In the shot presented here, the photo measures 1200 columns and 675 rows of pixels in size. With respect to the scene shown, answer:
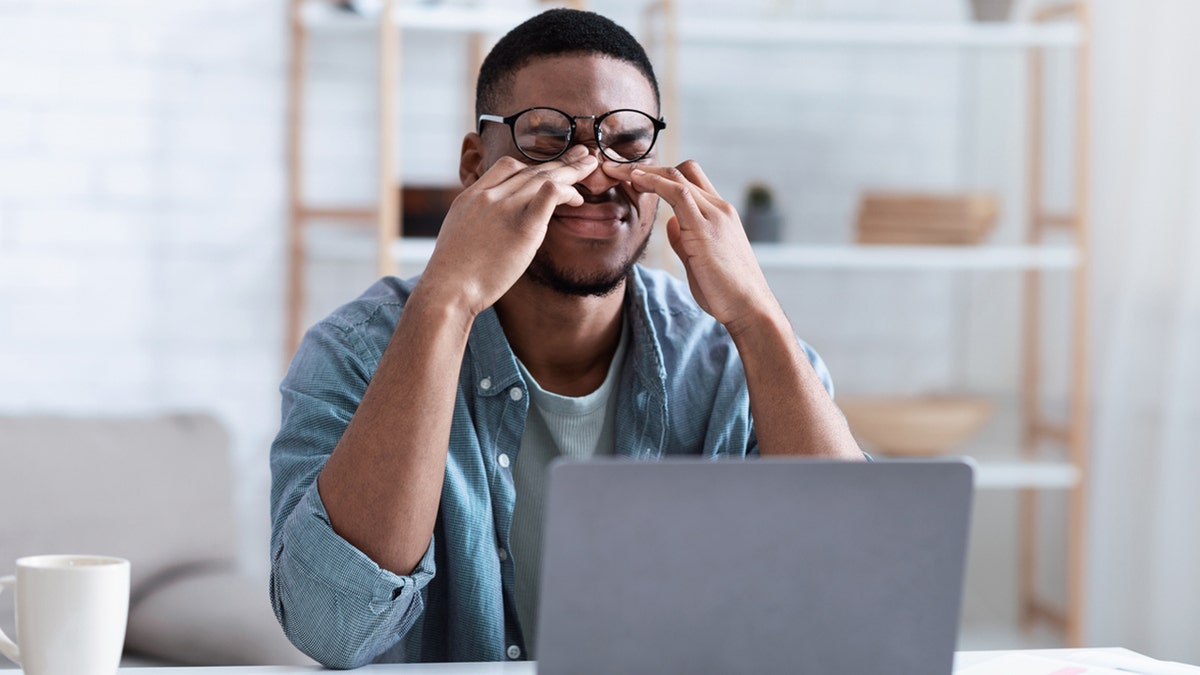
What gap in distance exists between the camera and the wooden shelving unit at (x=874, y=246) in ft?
8.28

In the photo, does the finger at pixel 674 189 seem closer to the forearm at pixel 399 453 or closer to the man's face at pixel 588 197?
the man's face at pixel 588 197

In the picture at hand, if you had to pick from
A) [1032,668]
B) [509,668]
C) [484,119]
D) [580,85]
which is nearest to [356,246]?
[484,119]

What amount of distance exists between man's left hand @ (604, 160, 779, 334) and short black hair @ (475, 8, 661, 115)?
133 millimetres

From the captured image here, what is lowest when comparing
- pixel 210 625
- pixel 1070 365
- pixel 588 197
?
pixel 210 625

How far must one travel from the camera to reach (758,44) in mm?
2977

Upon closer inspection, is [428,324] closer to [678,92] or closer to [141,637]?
[141,637]

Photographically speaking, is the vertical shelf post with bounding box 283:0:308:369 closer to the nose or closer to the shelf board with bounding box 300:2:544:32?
the shelf board with bounding box 300:2:544:32

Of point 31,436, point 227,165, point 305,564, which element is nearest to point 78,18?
point 227,165

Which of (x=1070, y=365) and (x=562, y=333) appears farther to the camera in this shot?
(x=1070, y=365)

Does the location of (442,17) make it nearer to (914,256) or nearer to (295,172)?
(295,172)

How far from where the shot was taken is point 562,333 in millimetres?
1454

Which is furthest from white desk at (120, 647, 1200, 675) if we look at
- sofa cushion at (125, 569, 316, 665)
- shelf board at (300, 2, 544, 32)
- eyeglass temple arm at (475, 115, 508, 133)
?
shelf board at (300, 2, 544, 32)

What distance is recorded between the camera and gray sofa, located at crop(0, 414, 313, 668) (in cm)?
184

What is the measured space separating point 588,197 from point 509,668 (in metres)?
0.53
